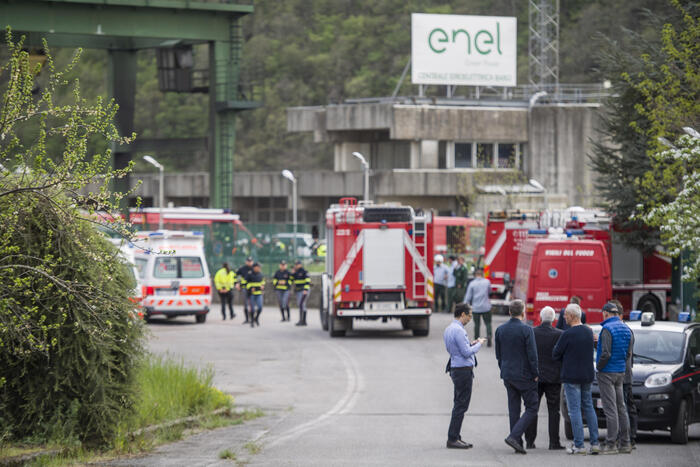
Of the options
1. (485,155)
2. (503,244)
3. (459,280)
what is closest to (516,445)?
(503,244)

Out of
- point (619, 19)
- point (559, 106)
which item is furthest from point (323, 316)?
point (619, 19)

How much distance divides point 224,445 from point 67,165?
5786 millimetres

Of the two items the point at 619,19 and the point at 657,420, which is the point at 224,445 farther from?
the point at 619,19

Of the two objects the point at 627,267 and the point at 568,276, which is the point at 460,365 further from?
the point at 627,267

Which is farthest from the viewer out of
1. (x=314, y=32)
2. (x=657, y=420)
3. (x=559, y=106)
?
(x=314, y=32)

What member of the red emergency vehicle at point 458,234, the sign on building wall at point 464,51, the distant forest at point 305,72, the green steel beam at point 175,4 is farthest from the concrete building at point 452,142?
the green steel beam at point 175,4

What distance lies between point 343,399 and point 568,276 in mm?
7414

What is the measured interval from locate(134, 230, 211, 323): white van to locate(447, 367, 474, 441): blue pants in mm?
19970

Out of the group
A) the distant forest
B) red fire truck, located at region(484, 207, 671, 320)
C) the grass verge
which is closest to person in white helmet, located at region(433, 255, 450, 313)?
red fire truck, located at region(484, 207, 671, 320)

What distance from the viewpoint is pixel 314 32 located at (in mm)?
105750

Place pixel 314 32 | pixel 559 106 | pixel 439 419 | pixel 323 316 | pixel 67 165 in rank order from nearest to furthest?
pixel 67 165 < pixel 439 419 < pixel 323 316 < pixel 559 106 < pixel 314 32

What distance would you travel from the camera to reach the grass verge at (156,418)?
1214cm

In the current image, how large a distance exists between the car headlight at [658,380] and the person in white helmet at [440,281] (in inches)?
939

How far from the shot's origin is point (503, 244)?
1363 inches
